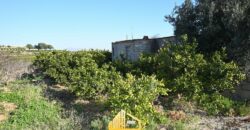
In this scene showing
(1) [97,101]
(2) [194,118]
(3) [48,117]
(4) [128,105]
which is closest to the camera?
(4) [128,105]

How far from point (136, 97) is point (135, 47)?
7.82 meters

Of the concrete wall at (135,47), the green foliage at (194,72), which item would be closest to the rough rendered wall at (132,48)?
the concrete wall at (135,47)

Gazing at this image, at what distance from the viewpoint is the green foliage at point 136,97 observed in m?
11.0

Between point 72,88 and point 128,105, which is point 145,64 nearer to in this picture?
point 72,88

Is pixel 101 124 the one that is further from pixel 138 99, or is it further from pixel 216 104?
pixel 216 104

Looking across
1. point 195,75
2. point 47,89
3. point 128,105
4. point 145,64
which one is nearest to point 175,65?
point 195,75

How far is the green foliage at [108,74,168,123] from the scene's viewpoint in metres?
11.0

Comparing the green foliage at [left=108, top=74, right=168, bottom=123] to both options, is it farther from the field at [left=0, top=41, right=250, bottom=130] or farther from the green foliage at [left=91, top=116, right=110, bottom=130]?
the green foliage at [left=91, top=116, right=110, bottom=130]

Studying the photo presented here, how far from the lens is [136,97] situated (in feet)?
36.8

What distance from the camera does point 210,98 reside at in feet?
42.2

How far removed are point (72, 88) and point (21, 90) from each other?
2.48 metres

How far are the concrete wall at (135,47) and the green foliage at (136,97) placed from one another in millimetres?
4353

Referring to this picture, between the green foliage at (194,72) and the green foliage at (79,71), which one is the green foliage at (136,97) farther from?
the green foliage at (79,71)

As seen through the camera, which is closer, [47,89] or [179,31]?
[179,31]
